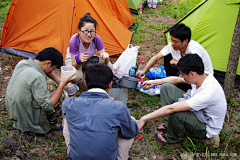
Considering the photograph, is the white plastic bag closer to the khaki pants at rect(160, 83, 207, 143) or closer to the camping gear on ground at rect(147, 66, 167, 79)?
the camping gear on ground at rect(147, 66, 167, 79)

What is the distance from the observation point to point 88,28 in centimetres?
370

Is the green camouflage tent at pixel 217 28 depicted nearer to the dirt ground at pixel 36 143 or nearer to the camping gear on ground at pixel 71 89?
the dirt ground at pixel 36 143

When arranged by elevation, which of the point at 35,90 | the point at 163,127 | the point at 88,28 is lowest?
the point at 163,127

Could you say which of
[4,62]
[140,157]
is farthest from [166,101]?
[4,62]

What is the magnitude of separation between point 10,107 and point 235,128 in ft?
11.1

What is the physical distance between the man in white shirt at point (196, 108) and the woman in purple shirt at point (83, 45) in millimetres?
1734

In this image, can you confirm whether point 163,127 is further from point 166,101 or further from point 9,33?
point 9,33

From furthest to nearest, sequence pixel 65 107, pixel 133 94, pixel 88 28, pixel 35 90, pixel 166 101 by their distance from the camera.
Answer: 1. pixel 133 94
2. pixel 88 28
3. pixel 166 101
4. pixel 35 90
5. pixel 65 107

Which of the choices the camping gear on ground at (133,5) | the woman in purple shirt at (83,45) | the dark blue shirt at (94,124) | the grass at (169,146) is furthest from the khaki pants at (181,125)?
the camping gear on ground at (133,5)

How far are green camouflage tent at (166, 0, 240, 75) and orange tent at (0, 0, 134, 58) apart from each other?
1932 millimetres

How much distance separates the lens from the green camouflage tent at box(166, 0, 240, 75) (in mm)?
4402

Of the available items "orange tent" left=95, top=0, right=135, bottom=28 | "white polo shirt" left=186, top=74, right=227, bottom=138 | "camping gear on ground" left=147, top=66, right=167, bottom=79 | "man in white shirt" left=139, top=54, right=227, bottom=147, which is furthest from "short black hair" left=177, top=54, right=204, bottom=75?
"orange tent" left=95, top=0, right=135, bottom=28

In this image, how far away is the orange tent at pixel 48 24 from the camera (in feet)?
15.8

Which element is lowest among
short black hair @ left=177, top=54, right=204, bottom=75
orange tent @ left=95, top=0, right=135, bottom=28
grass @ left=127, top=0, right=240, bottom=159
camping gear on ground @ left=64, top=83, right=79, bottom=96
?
grass @ left=127, top=0, right=240, bottom=159
